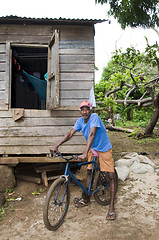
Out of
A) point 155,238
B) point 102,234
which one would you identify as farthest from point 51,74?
point 155,238

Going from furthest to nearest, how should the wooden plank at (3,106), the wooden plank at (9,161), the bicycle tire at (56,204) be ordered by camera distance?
the wooden plank at (3,106) → the wooden plank at (9,161) → the bicycle tire at (56,204)

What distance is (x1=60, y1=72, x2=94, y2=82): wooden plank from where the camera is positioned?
4785 millimetres

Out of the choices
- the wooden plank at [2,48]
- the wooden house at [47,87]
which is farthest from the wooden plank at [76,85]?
the wooden plank at [2,48]

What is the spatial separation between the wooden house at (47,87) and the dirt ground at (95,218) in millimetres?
1079

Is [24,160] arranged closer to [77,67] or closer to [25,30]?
[77,67]

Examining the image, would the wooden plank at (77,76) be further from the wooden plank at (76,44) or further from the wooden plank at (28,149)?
the wooden plank at (28,149)

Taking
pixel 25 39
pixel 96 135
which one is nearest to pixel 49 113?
pixel 96 135

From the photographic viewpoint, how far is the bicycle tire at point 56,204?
2604mm

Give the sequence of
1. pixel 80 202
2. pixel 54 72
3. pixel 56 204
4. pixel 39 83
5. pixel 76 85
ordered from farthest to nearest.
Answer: pixel 39 83, pixel 76 85, pixel 54 72, pixel 80 202, pixel 56 204

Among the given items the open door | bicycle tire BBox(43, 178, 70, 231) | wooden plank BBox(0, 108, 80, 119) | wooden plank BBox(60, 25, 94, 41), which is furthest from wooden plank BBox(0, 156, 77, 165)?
wooden plank BBox(60, 25, 94, 41)

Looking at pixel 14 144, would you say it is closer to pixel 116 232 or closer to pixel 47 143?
pixel 47 143

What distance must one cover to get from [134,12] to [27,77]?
174 inches

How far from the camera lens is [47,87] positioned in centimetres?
464

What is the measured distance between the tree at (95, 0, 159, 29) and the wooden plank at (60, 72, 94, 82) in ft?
11.9
